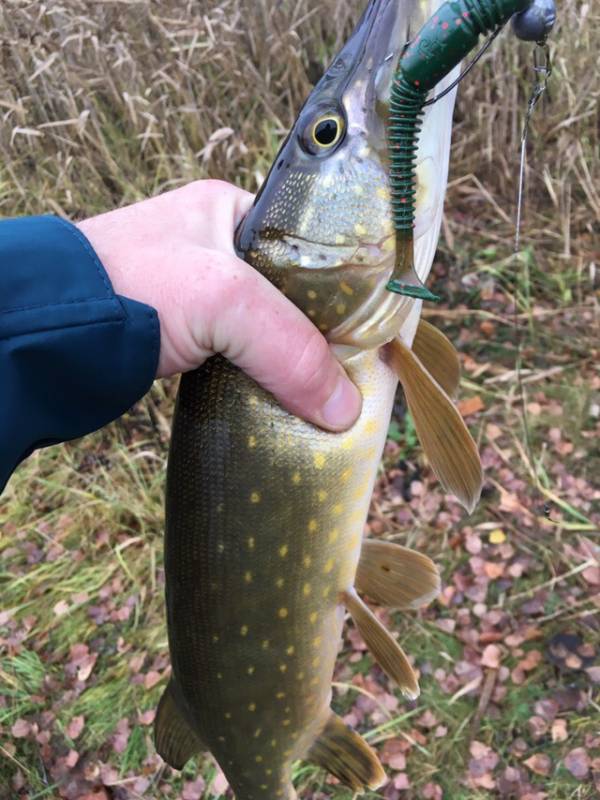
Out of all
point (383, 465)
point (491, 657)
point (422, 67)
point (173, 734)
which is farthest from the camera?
point (383, 465)

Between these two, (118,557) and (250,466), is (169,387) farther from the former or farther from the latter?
(250,466)

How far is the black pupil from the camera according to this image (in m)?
1.09

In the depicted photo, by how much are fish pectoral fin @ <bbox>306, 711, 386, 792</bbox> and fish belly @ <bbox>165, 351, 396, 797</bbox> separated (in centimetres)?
6

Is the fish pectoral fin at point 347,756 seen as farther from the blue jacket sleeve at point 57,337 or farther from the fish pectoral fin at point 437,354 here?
the blue jacket sleeve at point 57,337

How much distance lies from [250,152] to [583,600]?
6.99 ft

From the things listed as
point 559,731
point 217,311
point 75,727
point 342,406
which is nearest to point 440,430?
point 342,406

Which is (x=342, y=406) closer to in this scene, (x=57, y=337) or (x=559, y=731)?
(x=57, y=337)

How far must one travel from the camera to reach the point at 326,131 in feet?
3.61

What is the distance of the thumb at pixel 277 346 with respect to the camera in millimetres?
1111

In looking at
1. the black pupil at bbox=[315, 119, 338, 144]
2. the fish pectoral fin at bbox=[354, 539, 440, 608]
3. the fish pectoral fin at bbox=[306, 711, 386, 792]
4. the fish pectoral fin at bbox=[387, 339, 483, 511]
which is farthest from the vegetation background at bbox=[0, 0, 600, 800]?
the black pupil at bbox=[315, 119, 338, 144]

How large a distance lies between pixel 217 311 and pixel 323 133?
326 millimetres

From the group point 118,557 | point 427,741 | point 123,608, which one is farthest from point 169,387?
point 427,741

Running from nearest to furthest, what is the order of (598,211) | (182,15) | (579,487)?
1. (579,487)
2. (182,15)
3. (598,211)

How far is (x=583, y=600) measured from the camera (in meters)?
2.36
